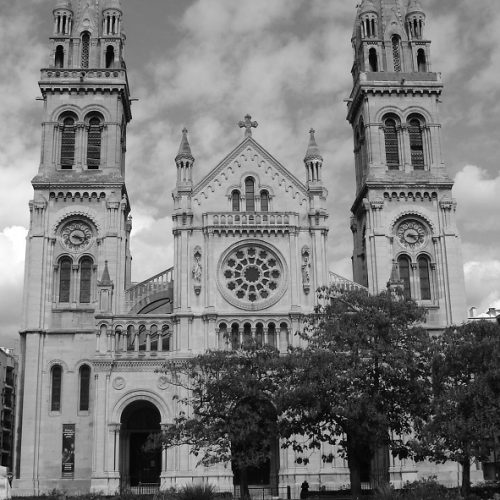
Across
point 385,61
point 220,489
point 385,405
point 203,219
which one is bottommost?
point 220,489

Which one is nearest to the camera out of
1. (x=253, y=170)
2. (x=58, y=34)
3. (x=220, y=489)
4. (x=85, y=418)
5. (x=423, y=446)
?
(x=423, y=446)

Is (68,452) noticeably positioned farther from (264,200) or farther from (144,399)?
(264,200)

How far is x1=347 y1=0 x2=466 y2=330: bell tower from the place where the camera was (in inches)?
2411

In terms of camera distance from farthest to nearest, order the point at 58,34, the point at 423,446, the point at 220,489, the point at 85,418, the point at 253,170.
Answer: the point at 58,34 → the point at 253,170 → the point at 85,418 → the point at 220,489 → the point at 423,446

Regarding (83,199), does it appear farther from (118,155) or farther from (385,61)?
(385,61)

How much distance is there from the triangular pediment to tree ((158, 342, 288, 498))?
703 inches

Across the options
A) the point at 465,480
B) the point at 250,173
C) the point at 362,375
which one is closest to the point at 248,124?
the point at 250,173

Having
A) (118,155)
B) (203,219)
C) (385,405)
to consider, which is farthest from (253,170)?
(385,405)

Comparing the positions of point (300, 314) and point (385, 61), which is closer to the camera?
point (300, 314)

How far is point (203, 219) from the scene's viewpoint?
5938 cm

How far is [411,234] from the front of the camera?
6250 cm

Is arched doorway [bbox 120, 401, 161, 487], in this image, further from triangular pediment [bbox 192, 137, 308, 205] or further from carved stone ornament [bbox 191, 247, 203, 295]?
triangular pediment [bbox 192, 137, 308, 205]

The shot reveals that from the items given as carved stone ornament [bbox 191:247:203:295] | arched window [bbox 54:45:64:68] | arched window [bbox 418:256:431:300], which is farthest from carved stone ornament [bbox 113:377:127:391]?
arched window [bbox 54:45:64:68]

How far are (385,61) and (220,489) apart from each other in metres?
Answer: 38.2
